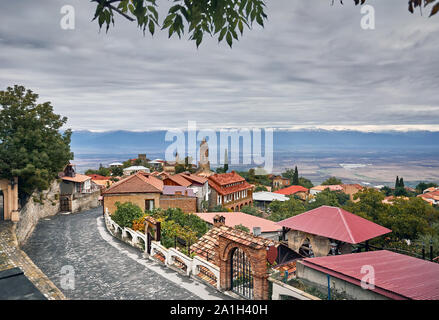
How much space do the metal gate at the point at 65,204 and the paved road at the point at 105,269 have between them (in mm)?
12208

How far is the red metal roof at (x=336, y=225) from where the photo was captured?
1412 cm

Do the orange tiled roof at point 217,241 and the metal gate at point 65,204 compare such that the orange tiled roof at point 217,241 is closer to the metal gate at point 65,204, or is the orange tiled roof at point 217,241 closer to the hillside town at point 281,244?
the hillside town at point 281,244

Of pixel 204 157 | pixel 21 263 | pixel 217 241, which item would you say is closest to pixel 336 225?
pixel 217 241

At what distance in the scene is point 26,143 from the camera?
57.5 feet

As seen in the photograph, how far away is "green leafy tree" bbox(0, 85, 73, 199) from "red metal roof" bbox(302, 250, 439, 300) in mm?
16042

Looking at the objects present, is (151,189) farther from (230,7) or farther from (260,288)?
(230,7)

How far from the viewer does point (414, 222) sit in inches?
1045

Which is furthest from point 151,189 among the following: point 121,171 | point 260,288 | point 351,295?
point 121,171

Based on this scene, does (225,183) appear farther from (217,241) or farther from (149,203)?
(217,241)

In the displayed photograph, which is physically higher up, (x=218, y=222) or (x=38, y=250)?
(x=218, y=222)

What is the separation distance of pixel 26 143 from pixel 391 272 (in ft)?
62.5

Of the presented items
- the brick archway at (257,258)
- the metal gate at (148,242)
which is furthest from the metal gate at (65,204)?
the brick archway at (257,258)
